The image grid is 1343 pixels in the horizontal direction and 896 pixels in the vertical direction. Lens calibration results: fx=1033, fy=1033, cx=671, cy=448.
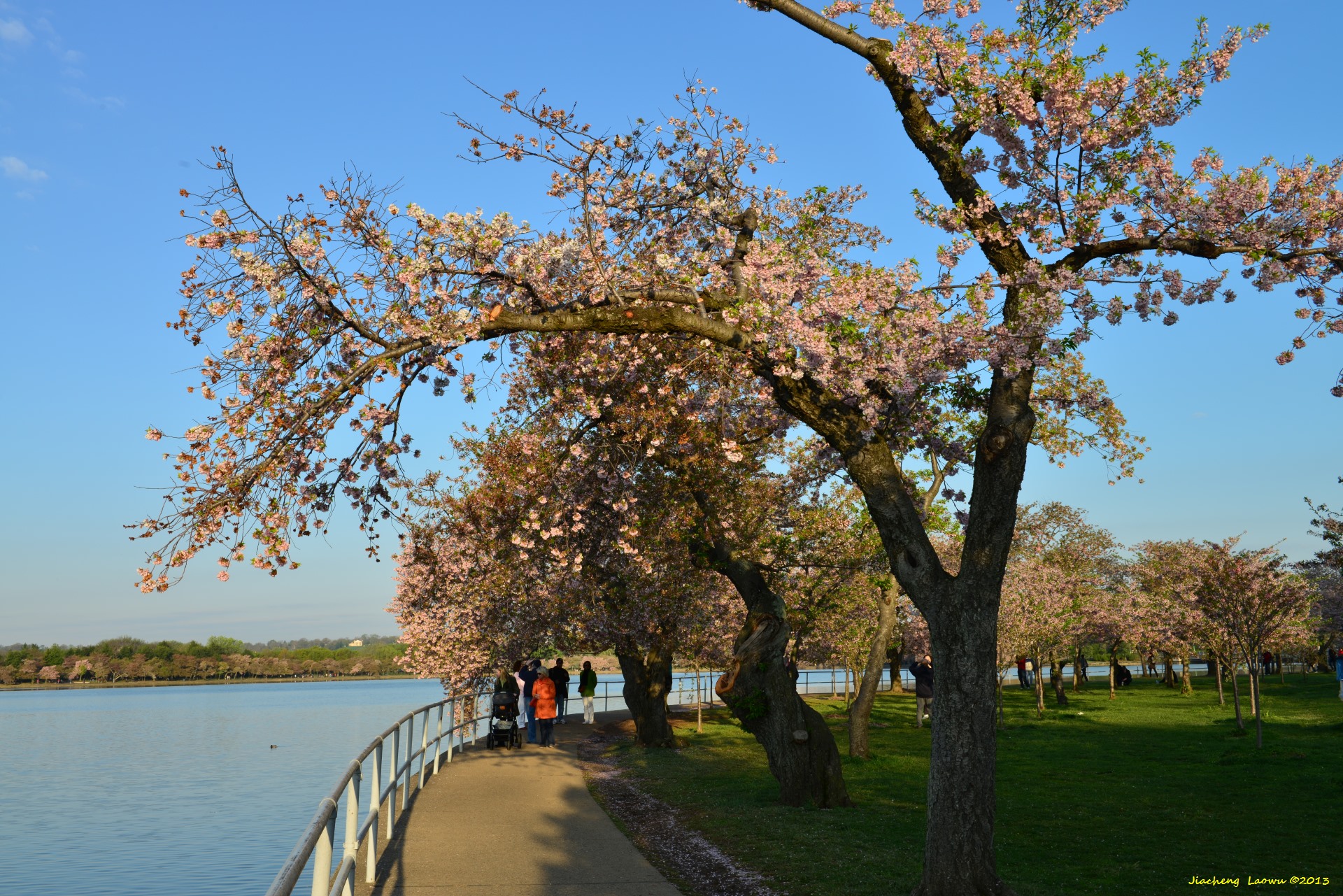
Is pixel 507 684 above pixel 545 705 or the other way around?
above

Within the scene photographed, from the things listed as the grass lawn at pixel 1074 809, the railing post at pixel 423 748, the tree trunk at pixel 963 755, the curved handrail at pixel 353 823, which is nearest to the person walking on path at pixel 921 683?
the grass lawn at pixel 1074 809

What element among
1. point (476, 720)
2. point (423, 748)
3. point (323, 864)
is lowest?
point (476, 720)

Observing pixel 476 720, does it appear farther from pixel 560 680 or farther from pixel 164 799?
pixel 164 799

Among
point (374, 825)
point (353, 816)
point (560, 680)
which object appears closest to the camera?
point (353, 816)

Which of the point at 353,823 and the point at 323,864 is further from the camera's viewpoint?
the point at 353,823

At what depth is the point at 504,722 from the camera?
22453mm

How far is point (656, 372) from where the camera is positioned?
42.6 ft

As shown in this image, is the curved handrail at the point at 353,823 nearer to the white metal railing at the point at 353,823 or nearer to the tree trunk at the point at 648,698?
the white metal railing at the point at 353,823

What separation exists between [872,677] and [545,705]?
7.58 m

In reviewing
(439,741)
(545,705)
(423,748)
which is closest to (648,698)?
(545,705)

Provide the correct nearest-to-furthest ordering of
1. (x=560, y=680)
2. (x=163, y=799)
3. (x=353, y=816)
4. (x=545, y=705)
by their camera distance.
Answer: (x=353, y=816), (x=545, y=705), (x=560, y=680), (x=163, y=799)

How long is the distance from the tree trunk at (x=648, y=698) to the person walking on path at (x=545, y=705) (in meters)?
2.27

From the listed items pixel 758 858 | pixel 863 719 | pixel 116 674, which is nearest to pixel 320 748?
pixel 863 719

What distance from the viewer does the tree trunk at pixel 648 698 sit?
2509 cm
